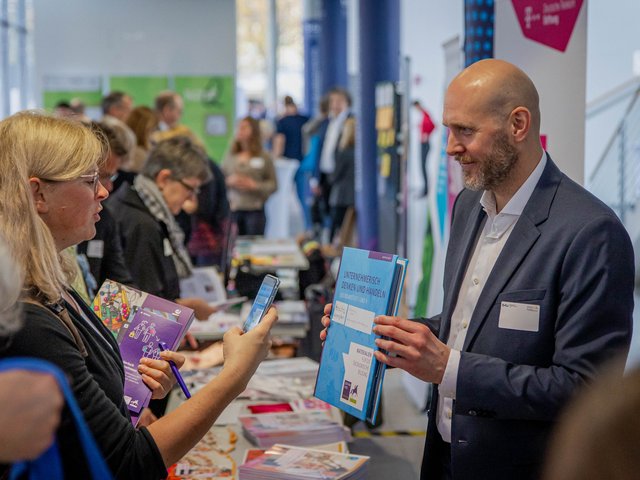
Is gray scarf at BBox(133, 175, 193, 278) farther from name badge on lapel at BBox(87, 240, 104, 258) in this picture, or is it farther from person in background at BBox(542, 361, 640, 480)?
person in background at BBox(542, 361, 640, 480)

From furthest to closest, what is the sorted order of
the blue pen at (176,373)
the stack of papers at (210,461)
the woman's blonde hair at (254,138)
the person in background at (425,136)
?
the woman's blonde hair at (254,138), the person in background at (425,136), the stack of papers at (210,461), the blue pen at (176,373)

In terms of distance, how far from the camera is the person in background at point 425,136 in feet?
19.1

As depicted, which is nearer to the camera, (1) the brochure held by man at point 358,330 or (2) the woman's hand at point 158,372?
(1) the brochure held by man at point 358,330

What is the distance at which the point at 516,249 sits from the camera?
1971 millimetres

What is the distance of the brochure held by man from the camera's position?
6.44 feet

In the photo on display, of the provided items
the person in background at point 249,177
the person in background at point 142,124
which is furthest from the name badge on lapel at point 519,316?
the person in background at point 249,177

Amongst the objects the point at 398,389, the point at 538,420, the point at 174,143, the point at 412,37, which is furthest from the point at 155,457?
the point at 412,37

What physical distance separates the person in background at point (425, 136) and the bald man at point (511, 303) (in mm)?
3682

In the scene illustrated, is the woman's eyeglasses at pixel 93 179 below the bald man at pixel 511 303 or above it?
above

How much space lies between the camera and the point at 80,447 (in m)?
1.10

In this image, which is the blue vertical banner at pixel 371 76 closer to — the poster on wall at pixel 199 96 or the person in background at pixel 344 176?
the person in background at pixel 344 176

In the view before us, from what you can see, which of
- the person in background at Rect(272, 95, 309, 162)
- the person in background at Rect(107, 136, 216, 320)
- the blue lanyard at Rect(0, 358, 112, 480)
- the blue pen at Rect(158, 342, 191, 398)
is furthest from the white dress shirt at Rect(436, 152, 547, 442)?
the person in background at Rect(272, 95, 309, 162)

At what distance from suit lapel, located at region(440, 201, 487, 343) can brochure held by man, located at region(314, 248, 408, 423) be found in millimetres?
253

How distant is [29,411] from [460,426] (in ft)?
4.34
